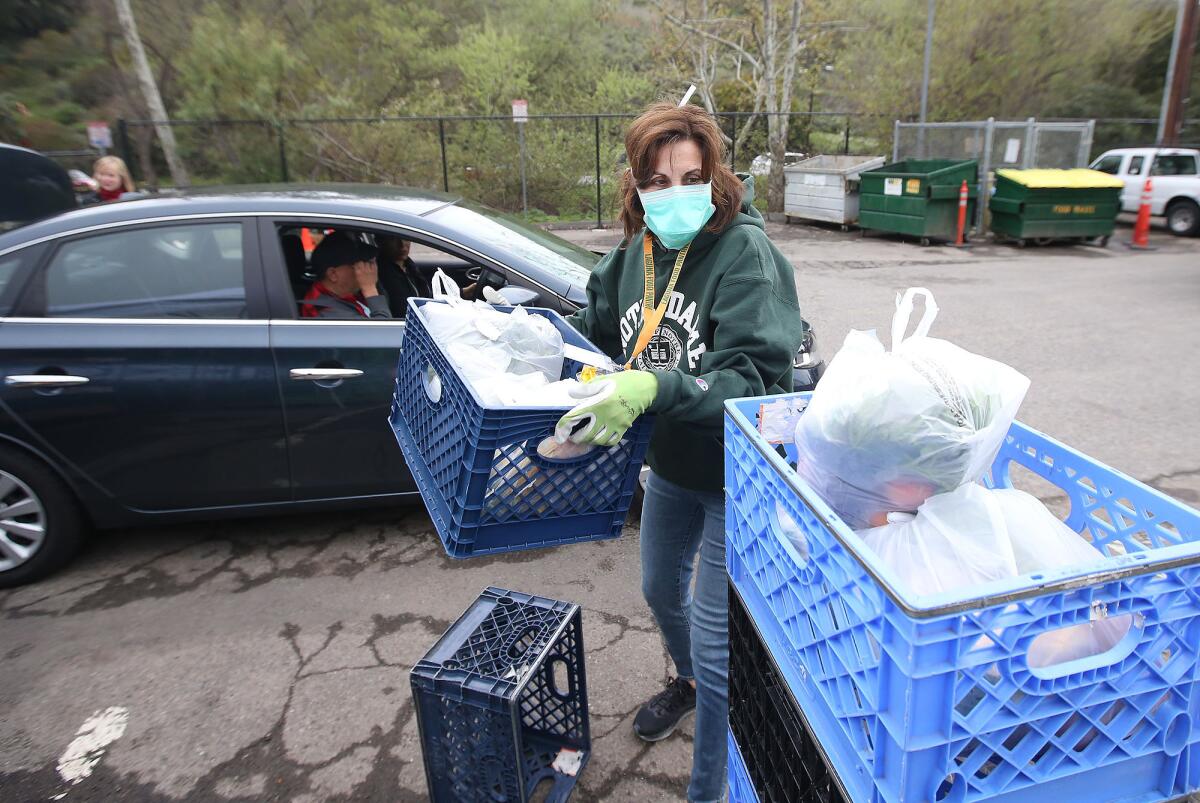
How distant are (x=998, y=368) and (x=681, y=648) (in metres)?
1.52

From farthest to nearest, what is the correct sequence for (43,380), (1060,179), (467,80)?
(467,80)
(1060,179)
(43,380)

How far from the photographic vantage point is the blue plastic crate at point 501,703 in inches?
78.7

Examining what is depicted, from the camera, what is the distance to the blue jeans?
6.56 ft

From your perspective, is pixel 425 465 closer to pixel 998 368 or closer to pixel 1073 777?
pixel 998 368

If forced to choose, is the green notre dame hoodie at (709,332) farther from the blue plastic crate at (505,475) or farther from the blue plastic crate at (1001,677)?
the blue plastic crate at (1001,677)

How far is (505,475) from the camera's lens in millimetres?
1573

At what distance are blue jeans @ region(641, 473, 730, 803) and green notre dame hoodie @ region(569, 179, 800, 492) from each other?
10cm

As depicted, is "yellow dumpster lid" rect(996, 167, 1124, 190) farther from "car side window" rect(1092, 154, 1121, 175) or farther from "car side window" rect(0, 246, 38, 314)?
"car side window" rect(0, 246, 38, 314)

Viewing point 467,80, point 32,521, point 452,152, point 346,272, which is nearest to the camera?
point 32,521

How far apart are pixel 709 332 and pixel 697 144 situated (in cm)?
47

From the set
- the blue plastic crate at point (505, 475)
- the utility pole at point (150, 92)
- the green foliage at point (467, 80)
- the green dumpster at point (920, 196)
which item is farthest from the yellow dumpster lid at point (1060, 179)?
the utility pole at point (150, 92)

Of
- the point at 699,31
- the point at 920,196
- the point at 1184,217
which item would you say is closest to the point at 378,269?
the point at 920,196

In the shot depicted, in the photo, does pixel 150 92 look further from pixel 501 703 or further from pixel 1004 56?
pixel 1004 56

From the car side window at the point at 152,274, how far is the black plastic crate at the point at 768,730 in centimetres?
277
